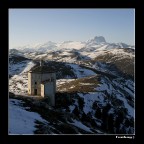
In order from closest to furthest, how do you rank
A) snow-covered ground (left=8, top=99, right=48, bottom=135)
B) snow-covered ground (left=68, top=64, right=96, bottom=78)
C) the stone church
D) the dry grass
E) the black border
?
the black border, snow-covered ground (left=8, top=99, right=48, bottom=135), the stone church, the dry grass, snow-covered ground (left=68, top=64, right=96, bottom=78)

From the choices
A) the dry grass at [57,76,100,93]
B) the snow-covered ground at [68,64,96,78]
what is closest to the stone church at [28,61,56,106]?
the dry grass at [57,76,100,93]

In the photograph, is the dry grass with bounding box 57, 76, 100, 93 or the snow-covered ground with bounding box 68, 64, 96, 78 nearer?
the dry grass with bounding box 57, 76, 100, 93

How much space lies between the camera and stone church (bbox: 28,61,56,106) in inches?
1571

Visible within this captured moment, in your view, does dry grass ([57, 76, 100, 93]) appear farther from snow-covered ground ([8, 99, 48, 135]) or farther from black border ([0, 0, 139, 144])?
black border ([0, 0, 139, 144])

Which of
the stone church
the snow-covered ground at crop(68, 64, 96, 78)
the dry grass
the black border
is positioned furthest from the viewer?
the snow-covered ground at crop(68, 64, 96, 78)

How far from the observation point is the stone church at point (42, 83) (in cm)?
3991

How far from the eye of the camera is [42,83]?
39688 mm
